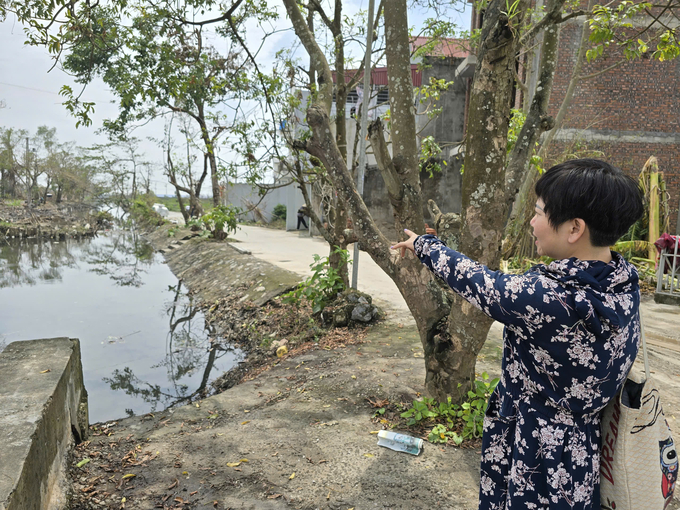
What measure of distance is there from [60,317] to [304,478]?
27.9 ft

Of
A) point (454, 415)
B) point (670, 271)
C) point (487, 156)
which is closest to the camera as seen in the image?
point (487, 156)

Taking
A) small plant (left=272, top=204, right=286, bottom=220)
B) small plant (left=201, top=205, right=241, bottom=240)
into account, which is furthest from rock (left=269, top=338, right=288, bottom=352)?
small plant (left=272, top=204, right=286, bottom=220)

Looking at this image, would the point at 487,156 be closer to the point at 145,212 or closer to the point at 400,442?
the point at 400,442

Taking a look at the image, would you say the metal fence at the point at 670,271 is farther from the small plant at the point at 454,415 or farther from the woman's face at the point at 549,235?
the woman's face at the point at 549,235

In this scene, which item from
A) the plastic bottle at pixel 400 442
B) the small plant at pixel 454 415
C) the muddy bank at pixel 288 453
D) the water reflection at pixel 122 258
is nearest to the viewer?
the muddy bank at pixel 288 453

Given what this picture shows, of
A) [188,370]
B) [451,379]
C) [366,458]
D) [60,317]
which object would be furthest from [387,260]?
[60,317]

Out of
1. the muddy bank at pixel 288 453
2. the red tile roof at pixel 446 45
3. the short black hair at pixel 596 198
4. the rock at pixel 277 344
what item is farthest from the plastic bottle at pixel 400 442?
the red tile roof at pixel 446 45

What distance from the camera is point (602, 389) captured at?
1368mm

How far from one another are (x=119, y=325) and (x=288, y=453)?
6.95 meters

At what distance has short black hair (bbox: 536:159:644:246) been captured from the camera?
131 cm

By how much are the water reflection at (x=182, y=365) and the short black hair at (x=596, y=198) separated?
211 inches

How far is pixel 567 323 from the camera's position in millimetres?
1309

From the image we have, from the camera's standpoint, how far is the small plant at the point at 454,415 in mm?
3037

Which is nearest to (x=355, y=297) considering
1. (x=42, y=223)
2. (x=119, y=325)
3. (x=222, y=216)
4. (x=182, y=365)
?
(x=222, y=216)
